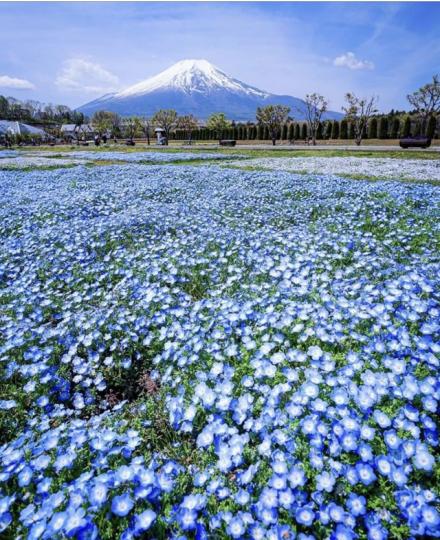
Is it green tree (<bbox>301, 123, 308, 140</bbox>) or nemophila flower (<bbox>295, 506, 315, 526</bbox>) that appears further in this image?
green tree (<bbox>301, 123, 308, 140</bbox>)

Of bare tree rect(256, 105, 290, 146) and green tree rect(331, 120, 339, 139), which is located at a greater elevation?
bare tree rect(256, 105, 290, 146)

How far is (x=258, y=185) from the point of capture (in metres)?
11.7

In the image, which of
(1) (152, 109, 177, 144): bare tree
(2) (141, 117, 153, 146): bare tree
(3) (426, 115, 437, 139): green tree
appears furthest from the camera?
(1) (152, 109, 177, 144): bare tree

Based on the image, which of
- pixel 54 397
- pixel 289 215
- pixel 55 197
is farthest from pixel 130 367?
pixel 55 197

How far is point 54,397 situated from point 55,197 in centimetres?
860

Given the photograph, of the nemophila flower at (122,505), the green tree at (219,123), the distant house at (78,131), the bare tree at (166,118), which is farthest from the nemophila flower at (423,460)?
the distant house at (78,131)

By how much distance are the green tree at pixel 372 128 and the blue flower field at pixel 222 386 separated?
1993 inches

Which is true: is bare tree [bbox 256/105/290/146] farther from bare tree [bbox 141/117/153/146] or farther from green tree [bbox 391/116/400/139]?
bare tree [bbox 141/117/153/146]

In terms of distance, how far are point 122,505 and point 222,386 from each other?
102 centimetres

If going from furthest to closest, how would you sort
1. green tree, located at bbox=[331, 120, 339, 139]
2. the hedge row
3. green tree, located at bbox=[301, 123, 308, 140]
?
1. green tree, located at bbox=[301, 123, 308, 140]
2. green tree, located at bbox=[331, 120, 339, 139]
3. the hedge row

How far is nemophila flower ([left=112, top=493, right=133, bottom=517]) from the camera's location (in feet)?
5.74

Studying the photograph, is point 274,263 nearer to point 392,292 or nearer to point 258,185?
point 392,292

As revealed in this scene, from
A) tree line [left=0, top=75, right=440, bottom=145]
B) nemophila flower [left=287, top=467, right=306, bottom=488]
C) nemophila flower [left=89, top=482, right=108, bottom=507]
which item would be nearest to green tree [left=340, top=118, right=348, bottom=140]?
tree line [left=0, top=75, right=440, bottom=145]

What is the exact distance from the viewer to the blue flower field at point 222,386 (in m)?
1.83
